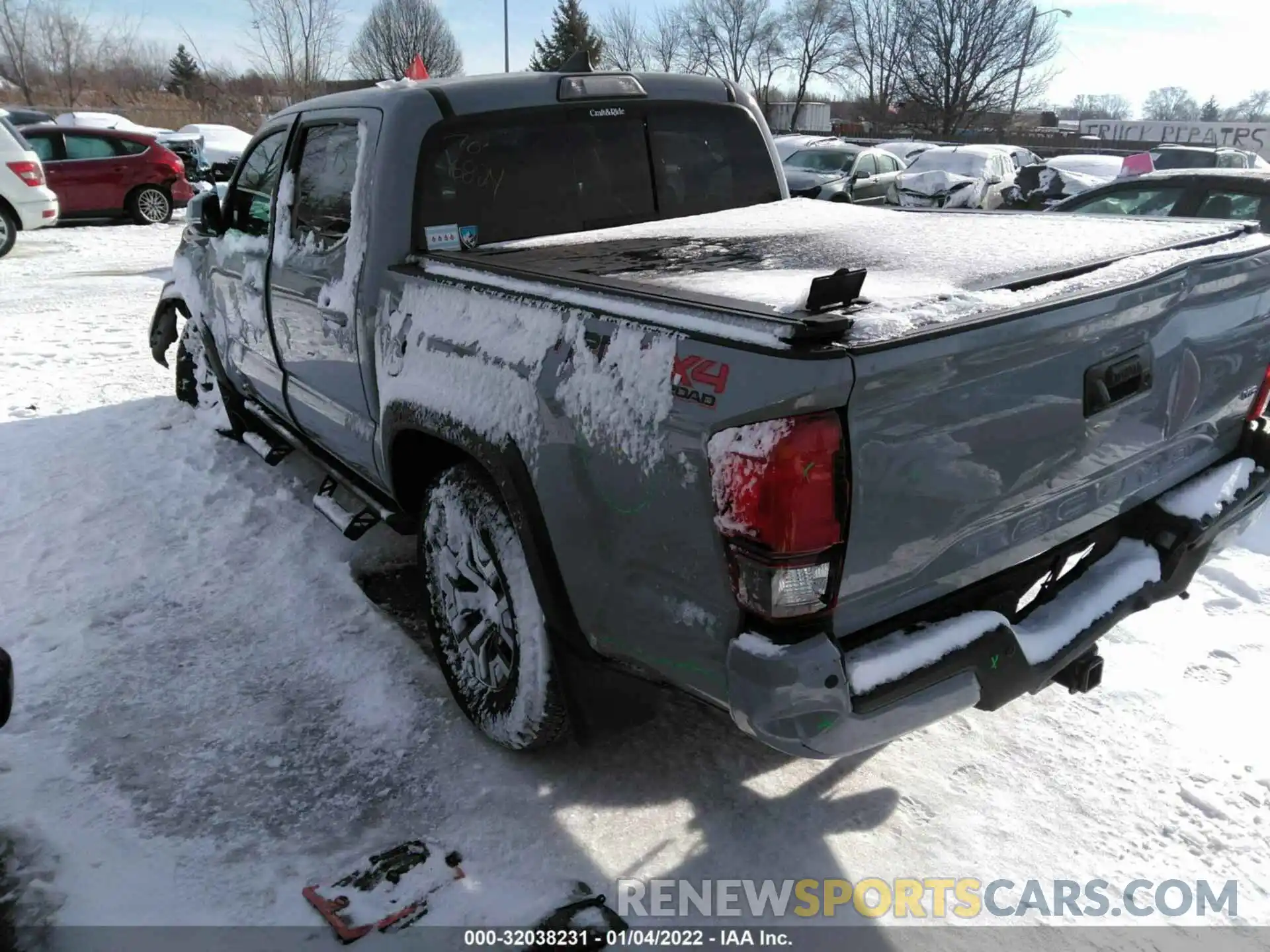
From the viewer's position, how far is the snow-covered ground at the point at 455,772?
8.17 feet

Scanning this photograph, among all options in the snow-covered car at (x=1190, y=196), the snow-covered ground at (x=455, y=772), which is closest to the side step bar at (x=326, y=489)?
the snow-covered ground at (x=455, y=772)

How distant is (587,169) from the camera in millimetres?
3691

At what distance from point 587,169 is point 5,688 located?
2660mm

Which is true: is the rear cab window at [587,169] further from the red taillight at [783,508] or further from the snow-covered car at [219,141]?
the snow-covered car at [219,141]

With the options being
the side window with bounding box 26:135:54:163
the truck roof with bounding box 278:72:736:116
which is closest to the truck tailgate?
the truck roof with bounding box 278:72:736:116

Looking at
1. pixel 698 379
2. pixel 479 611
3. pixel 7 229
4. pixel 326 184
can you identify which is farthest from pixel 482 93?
pixel 7 229

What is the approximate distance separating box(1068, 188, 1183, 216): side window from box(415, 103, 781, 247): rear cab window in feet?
13.4

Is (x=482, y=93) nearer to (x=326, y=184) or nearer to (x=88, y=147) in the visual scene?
(x=326, y=184)

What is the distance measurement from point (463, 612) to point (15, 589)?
7.46ft

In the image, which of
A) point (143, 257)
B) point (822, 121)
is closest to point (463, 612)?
point (143, 257)

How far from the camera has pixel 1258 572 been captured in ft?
13.6

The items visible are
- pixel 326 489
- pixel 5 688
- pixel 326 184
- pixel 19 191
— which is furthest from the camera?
pixel 19 191

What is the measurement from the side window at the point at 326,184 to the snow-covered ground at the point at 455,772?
1.50 m

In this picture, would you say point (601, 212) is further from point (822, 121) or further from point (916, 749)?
point (822, 121)
